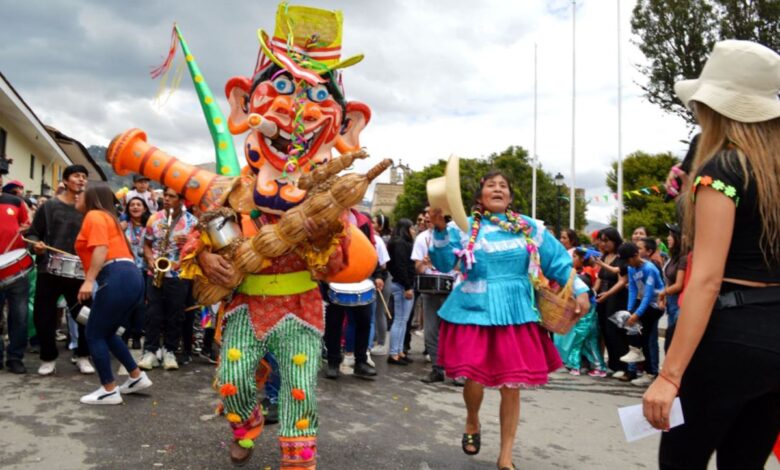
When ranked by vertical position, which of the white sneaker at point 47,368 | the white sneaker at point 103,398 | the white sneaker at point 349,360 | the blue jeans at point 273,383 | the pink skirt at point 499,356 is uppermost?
the pink skirt at point 499,356

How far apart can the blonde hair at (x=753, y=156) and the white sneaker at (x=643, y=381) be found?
18.8 ft

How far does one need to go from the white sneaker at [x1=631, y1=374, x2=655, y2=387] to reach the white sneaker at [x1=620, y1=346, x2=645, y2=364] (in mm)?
234

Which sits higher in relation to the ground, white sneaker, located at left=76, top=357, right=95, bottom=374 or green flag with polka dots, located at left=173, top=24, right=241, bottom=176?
green flag with polka dots, located at left=173, top=24, right=241, bottom=176

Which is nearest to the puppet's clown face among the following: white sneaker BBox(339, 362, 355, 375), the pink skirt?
the pink skirt

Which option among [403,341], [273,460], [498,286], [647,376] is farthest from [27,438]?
[647,376]

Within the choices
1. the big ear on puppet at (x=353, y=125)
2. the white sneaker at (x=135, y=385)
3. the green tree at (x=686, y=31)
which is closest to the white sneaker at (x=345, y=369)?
the white sneaker at (x=135, y=385)

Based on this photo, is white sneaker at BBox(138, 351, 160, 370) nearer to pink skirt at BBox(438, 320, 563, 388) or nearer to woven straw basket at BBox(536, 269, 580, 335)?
pink skirt at BBox(438, 320, 563, 388)

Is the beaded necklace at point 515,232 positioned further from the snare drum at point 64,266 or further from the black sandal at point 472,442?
the snare drum at point 64,266

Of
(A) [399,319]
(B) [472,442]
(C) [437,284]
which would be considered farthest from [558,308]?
(A) [399,319]

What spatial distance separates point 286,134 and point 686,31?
17724 millimetres

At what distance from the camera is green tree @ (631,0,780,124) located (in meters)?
16.7

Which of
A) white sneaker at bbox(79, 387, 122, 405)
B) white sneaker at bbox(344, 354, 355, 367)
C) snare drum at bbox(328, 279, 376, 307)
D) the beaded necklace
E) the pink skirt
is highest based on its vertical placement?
the beaded necklace

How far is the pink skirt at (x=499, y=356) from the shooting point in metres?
3.85

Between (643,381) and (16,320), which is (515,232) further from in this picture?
(16,320)
